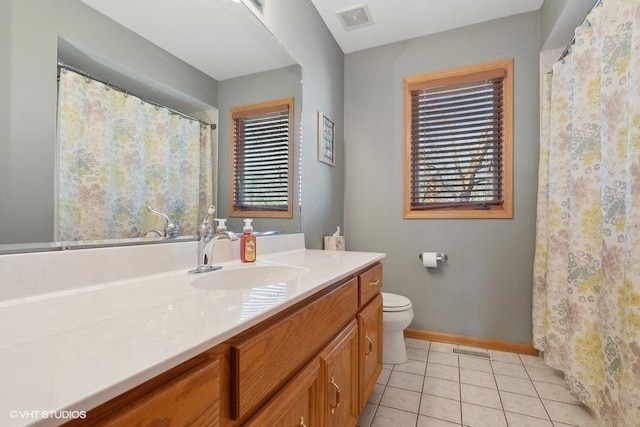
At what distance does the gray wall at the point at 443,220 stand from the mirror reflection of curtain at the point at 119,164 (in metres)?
1.60

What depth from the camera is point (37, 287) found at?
2.28ft

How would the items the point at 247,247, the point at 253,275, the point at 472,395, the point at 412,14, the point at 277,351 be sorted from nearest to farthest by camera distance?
the point at 277,351 < the point at 253,275 < the point at 247,247 < the point at 472,395 < the point at 412,14

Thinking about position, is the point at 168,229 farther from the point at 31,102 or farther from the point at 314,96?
the point at 314,96

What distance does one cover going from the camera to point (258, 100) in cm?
146

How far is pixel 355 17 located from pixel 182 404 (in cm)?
241

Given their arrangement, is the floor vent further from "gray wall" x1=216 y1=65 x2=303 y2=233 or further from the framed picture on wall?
the framed picture on wall

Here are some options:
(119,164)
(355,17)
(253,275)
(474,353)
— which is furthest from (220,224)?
(474,353)

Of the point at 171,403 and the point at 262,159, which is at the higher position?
the point at 262,159

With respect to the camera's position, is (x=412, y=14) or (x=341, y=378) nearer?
(x=341, y=378)

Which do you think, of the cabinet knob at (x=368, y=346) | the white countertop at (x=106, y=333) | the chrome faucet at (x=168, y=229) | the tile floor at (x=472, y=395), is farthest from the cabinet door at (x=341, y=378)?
the chrome faucet at (x=168, y=229)

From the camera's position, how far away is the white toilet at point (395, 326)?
1.87 meters

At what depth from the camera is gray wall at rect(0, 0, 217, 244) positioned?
0.68 m

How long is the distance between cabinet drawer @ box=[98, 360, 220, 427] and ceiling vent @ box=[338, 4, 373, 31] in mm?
2292

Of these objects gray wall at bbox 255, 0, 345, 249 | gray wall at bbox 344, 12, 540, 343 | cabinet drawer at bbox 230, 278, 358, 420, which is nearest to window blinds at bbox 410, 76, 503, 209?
gray wall at bbox 344, 12, 540, 343
